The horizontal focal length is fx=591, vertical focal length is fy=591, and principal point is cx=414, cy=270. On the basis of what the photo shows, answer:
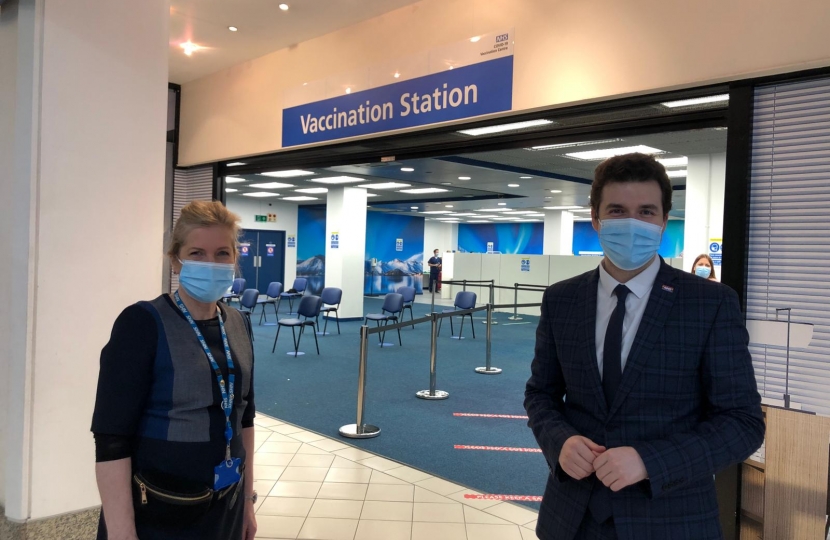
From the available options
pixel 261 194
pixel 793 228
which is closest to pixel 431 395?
pixel 793 228

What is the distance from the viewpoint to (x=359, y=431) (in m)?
5.34

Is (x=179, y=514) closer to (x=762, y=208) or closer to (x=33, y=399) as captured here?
(x=33, y=399)

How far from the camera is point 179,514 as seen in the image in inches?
60.8

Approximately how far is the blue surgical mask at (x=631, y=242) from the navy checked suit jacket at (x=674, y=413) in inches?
2.7

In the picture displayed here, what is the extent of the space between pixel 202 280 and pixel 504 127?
2.63 metres

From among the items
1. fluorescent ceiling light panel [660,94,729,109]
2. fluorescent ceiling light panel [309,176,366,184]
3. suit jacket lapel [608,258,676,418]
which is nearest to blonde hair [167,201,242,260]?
suit jacket lapel [608,258,676,418]

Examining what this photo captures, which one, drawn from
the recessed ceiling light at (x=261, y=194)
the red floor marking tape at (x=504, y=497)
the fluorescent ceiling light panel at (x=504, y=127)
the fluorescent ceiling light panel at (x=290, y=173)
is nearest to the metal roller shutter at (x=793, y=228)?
the fluorescent ceiling light panel at (x=504, y=127)

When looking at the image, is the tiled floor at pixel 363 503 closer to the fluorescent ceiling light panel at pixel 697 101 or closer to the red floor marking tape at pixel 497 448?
the red floor marking tape at pixel 497 448

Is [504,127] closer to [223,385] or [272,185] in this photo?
[223,385]

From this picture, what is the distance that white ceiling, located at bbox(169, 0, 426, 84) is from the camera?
430 cm

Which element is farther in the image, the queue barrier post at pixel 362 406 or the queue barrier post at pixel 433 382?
the queue barrier post at pixel 433 382

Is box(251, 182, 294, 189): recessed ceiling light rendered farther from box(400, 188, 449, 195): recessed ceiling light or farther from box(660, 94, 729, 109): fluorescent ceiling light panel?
box(660, 94, 729, 109): fluorescent ceiling light panel

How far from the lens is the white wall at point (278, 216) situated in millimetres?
19000

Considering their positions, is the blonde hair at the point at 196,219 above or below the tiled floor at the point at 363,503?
above
